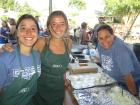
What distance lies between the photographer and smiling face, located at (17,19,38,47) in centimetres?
206

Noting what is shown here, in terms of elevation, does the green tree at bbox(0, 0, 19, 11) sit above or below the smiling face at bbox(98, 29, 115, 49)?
below

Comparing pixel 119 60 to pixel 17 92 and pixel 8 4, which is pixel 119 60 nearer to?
pixel 17 92

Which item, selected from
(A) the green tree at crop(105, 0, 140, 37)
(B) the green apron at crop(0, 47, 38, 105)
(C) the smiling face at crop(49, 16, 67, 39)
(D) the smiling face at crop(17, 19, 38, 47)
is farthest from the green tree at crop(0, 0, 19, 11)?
(B) the green apron at crop(0, 47, 38, 105)

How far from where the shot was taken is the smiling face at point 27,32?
81.3 inches

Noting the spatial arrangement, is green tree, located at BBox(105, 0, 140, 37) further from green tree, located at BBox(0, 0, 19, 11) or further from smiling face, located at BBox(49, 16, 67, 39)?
smiling face, located at BBox(49, 16, 67, 39)

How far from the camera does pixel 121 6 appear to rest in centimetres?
1648

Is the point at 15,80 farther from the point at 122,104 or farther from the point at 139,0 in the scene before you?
the point at 139,0

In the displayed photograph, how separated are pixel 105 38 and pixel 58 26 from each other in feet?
1.64

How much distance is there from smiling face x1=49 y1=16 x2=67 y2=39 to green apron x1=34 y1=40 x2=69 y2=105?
139 mm

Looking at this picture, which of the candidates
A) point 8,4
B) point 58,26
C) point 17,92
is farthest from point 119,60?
point 8,4

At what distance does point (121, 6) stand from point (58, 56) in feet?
47.8

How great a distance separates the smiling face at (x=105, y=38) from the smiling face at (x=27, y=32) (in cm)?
85

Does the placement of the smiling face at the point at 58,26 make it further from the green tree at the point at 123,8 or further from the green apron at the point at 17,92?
the green tree at the point at 123,8

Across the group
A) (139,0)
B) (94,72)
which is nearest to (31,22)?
(94,72)
